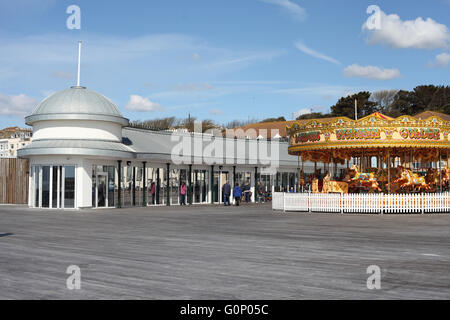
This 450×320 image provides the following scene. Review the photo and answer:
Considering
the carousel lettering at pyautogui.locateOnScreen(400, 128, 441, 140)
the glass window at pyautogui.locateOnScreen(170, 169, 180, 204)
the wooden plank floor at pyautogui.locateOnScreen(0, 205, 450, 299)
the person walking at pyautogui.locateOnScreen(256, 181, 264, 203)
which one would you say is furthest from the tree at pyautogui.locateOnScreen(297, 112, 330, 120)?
the wooden plank floor at pyautogui.locateOnScreen(0, 205, 450, 299)

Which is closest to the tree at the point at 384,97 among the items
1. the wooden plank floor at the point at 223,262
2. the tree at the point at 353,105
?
the tree at the point at 353,105

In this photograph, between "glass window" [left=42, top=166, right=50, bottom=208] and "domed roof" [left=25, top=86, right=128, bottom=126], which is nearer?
"glass window" [left=42, top=166, right=50, bottom=208]

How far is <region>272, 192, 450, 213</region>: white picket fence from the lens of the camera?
24031 millimetres

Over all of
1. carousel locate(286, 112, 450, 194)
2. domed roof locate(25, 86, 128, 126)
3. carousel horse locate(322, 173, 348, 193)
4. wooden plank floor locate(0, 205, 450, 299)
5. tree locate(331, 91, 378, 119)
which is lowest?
wooden plank floor locate(0, 205, 450, 299)

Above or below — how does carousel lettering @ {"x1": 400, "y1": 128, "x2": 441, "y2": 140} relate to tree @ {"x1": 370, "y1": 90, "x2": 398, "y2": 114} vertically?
below

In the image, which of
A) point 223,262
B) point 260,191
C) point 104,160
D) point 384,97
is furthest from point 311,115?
point 223,262

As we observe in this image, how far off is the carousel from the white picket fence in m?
1.27

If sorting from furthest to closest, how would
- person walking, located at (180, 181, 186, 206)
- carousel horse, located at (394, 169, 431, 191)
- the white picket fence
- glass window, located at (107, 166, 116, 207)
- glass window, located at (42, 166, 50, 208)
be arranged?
person walking, located at (180, 181, 186, 206)
glass window, located at (107, 166, 116, 207)
glass window, located at (42, 166, 50, 208)
carousel horse, located at (394, 169, 431, 191)
the white picket fence

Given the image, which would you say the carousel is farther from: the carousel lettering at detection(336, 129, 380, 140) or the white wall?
the white wall

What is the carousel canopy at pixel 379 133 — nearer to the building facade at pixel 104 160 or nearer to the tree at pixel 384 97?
the building facade at pixel 104 160

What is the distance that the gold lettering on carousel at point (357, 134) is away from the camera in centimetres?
2495

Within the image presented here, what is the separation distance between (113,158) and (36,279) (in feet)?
70.6

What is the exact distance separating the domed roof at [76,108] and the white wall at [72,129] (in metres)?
0.51

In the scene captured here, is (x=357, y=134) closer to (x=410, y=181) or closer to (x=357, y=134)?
(x=357, y=134)
